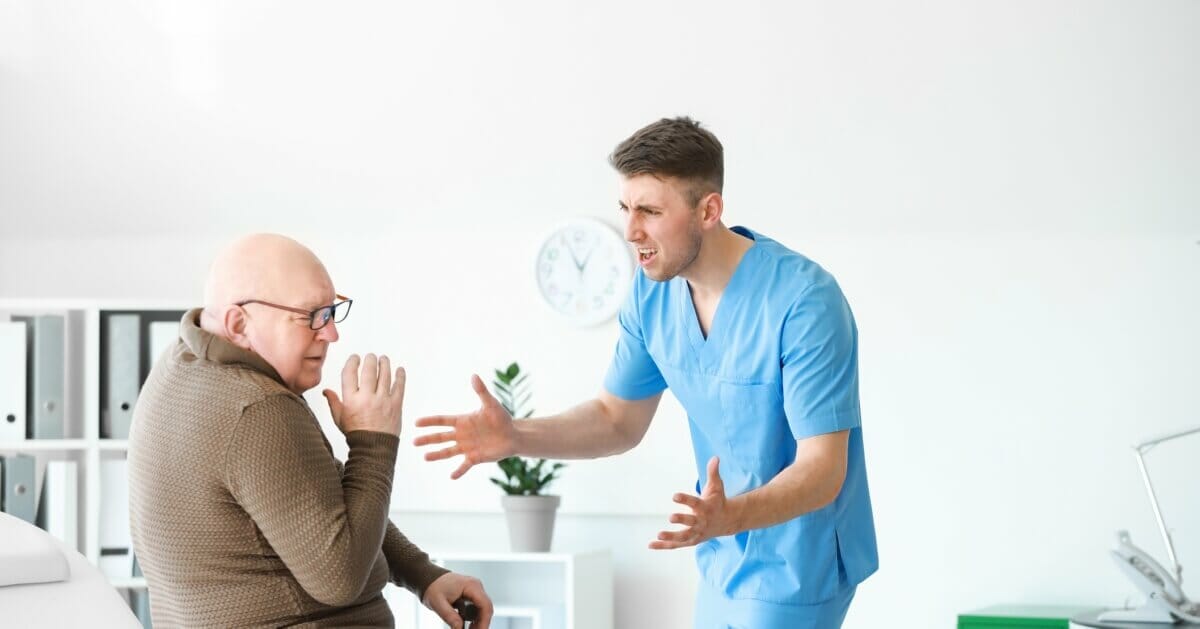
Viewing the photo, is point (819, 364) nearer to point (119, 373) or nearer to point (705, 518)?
point (705, 518)

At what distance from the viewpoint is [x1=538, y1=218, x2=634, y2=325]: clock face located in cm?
414

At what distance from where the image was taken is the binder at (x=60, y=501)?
12.8ft

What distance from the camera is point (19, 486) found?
12.8 ft

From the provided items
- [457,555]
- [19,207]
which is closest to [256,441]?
[457,555]

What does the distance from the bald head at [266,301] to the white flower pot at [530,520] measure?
225cm

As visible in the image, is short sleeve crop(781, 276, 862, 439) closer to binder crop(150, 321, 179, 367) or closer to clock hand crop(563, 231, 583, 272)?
clock hand crop(563, 231, 583, 272)

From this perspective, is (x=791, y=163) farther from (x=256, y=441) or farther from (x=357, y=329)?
(x=256, y=441)

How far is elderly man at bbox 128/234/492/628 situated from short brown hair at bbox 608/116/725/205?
60cm

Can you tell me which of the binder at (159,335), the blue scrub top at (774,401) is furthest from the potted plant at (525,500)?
the blue scrub top at (774,401)

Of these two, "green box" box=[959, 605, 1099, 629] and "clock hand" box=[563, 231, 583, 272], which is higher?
"clock hand" box=[563, 231, 583, 272]

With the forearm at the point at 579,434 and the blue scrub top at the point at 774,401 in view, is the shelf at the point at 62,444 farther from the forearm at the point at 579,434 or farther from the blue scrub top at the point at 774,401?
the blue scrub top at the point at 774,401

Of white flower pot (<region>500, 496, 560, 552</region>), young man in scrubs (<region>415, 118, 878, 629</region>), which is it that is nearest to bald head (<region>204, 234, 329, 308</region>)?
young man in scrubs (<region>415, 118, 878, 629</region>)

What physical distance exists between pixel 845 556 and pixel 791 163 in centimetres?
199

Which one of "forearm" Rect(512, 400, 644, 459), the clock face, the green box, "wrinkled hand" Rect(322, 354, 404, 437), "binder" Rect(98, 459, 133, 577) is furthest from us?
the clock face
